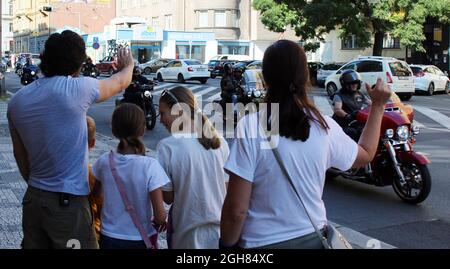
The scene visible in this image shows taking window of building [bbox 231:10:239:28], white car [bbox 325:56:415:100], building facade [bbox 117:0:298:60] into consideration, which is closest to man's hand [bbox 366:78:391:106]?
white car [bbox 325:56:415:100]

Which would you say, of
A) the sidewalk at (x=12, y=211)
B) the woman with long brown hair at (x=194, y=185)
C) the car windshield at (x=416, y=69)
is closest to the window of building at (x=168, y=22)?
the car windshield at (x=416, y=69)

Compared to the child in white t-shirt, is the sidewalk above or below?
below

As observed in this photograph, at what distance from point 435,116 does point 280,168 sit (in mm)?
16141

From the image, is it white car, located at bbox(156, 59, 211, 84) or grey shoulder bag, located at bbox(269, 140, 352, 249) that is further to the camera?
white car, located at bbox(156, 59, 211, 84)

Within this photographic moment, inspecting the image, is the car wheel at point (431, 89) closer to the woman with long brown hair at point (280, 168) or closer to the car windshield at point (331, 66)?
the car windshield at point (331, 66)

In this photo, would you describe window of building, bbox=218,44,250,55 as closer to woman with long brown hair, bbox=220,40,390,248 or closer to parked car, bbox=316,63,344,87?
parked car, bbox=316,63,344,87

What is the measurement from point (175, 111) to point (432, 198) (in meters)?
4.95

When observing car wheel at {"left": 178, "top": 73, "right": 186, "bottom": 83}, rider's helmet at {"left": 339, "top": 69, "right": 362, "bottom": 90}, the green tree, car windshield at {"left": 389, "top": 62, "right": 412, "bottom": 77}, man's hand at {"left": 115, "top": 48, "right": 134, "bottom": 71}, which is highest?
the green tree

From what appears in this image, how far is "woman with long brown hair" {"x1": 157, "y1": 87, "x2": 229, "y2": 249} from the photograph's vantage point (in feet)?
10.8

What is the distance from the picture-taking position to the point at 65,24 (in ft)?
264

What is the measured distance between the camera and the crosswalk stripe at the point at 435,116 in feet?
51.3

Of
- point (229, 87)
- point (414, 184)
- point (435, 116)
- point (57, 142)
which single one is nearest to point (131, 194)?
point (57, 142)
